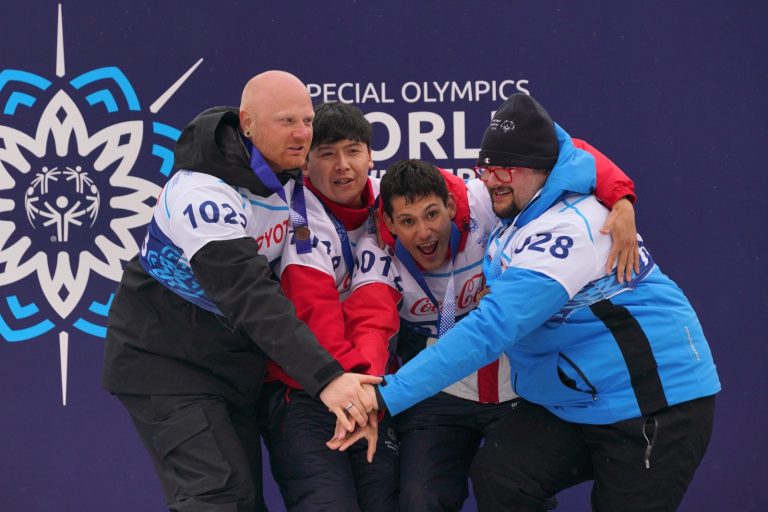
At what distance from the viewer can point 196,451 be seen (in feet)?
9.03

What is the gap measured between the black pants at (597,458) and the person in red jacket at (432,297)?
0.42 ft

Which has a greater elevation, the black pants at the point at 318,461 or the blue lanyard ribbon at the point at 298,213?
the blue lanyard ribbon at the point at 298,213

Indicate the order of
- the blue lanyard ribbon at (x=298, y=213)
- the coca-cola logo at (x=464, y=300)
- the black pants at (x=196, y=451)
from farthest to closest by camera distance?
the coca-cola logo at (x=464, y=300) < the blue lanyard ribbon at (x=298, y=213) < the black pants at (x=196, y=451)

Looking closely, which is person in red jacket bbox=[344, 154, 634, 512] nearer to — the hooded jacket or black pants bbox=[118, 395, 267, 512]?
the hooded jacket

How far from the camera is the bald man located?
262 centimetres

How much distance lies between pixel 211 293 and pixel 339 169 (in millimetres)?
681

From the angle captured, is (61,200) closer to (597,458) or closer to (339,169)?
(339,169)

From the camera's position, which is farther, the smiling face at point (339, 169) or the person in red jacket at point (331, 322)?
the smiling face at point (339, 169)

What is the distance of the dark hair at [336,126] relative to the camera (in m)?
3.11

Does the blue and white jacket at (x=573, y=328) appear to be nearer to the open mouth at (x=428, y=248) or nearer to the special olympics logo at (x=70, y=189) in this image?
the open mouth at (x=428, y=248)

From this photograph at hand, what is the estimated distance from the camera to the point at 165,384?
283 cm

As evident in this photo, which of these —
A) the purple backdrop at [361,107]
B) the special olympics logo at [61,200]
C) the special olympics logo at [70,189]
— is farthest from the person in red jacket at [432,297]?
the special olympics logo at [61,200]

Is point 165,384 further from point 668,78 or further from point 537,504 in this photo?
point 668,78

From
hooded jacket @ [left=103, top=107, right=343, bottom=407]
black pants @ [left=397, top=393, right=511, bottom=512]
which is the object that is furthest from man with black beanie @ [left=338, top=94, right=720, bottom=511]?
hooded jacket @ [left=103, top=107, right=343, bottom=407]
